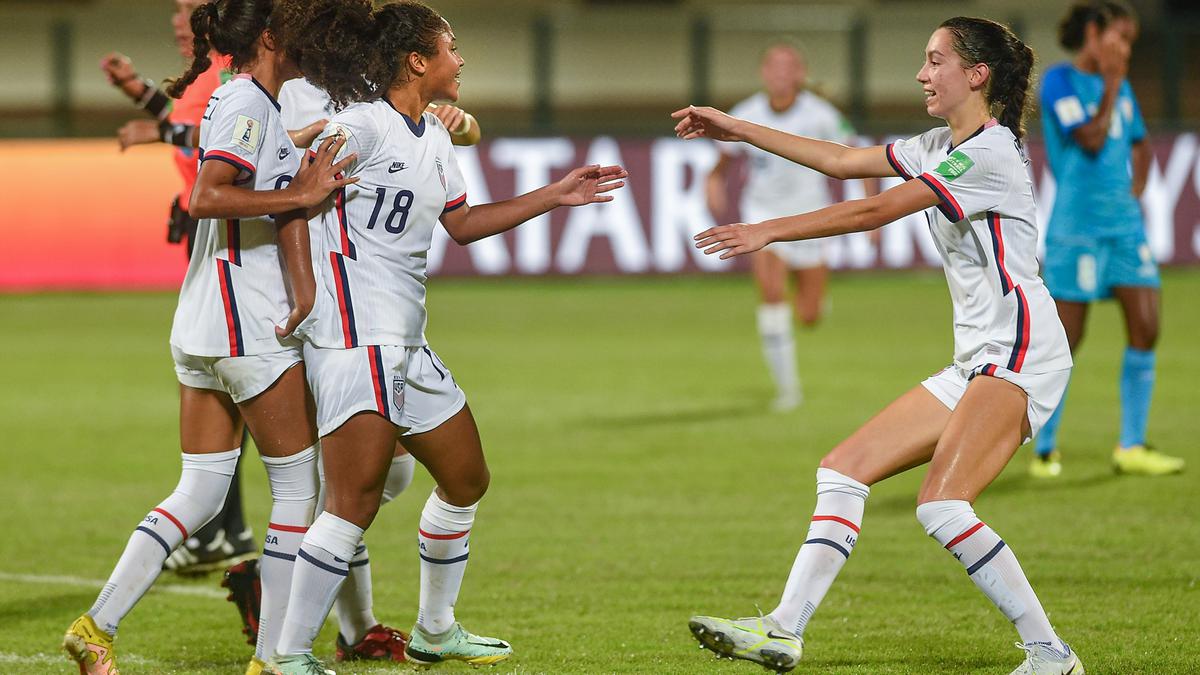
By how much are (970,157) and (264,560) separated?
2405mm

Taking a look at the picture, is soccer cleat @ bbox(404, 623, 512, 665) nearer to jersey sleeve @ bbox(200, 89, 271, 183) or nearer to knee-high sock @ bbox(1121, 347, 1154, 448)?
jersey sleeve @ bbox(200, 89, 271, 183)

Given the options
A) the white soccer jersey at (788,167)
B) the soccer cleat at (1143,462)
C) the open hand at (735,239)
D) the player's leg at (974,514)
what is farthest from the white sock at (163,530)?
the white soccer jersey at (788,167)

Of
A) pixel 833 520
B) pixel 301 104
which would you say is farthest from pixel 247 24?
pixel 833 520

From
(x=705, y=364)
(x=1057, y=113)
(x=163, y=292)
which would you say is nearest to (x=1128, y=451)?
(x=1057, y=113)

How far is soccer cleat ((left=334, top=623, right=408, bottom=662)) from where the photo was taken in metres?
5.09

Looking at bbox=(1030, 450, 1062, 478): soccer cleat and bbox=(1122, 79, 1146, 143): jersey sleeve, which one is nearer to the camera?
bbox=(1030, 450, 1062, 478): soccer cleat

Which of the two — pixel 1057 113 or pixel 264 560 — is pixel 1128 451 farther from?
pixel 264 560

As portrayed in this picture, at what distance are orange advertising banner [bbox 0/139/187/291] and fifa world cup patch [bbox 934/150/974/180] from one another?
44.9ft

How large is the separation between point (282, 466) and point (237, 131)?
0.99m

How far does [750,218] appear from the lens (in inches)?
463

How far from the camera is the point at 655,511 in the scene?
7582 mm

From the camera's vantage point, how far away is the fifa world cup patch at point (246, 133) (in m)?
4.45

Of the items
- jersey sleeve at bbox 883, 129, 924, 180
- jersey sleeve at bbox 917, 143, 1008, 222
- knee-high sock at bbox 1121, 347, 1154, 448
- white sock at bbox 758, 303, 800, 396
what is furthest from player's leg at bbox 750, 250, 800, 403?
jersey sleeve at bbox 917, 143, 1008, 222

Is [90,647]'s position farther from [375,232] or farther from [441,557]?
[375,232]
